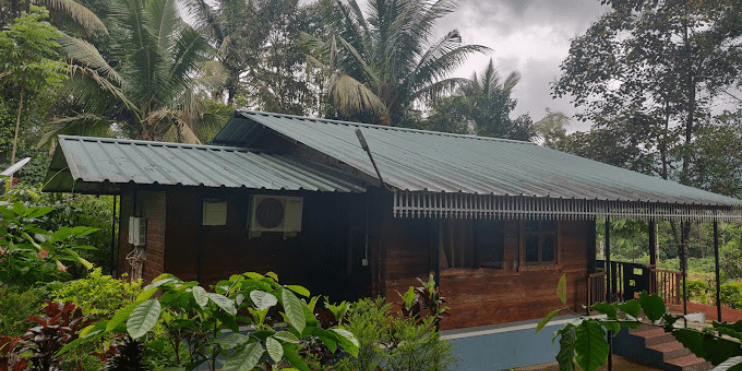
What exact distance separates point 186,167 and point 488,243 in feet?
16.0

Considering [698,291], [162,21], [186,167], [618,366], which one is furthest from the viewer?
[698,291]

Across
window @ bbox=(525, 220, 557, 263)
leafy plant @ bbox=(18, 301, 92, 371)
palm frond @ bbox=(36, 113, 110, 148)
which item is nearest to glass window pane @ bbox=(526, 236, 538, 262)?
window @ bbox=(525, 220, 557, 263)

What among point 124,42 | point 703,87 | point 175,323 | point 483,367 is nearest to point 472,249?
point 483,367

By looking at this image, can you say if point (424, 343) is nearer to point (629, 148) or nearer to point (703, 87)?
point (629, 148)

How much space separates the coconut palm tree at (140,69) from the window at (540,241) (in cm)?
928

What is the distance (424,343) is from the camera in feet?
17.0

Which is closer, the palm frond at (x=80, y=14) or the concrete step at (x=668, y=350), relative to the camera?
the concrete step at (x=668, y=350)

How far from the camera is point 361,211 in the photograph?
7.96 metres

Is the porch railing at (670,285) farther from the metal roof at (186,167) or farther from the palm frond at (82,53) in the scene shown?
the palm frond at (82,53)

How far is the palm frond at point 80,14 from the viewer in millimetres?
16719

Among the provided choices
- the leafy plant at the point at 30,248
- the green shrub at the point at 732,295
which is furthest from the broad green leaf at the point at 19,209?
the green shrub at the point at 732,295

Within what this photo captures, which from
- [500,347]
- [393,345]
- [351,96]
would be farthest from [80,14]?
[393,345]

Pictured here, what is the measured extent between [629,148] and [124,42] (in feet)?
51.0

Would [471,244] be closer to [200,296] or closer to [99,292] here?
[99,292]
